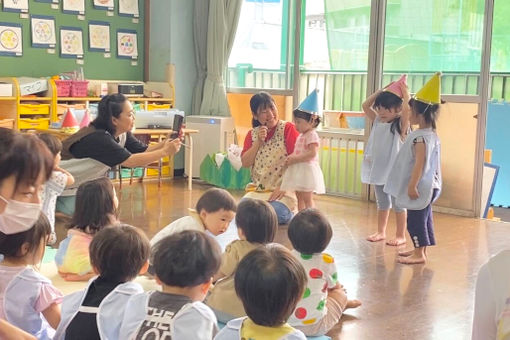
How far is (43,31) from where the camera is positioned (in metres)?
7.23

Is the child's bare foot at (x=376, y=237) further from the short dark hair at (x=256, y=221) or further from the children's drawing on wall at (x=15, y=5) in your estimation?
the children's drawing on wall at (x=15, y=5)

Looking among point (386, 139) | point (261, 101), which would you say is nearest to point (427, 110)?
point (386, 139)

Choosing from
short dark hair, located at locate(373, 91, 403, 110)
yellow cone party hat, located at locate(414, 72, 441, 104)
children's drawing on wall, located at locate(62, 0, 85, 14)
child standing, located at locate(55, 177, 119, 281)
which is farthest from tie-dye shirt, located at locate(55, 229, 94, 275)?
children's drawing on wall, located at locate(62, 0, 85, 14)

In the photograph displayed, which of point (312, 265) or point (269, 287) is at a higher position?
point (269, 287)

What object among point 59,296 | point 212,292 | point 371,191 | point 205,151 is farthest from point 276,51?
point 59,296

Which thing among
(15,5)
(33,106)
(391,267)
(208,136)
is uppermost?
(15,5)

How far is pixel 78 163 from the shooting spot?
4281mm

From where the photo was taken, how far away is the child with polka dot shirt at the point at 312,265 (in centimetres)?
288

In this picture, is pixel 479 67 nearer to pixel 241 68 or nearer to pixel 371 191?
pixel 371 191

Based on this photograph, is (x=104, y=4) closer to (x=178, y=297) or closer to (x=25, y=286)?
(x=25, y=286)

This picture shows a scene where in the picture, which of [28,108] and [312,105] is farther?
[28,108]

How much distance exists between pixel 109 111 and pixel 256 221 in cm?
171

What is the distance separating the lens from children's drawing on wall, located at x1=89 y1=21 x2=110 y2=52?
25.0 feet

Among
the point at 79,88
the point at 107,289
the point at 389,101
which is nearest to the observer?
the point at 107,289
